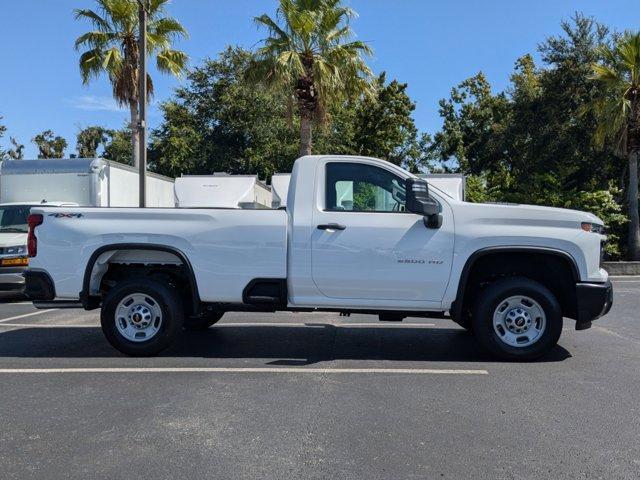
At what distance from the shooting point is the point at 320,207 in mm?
6520

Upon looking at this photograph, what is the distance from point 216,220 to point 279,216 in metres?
0.67

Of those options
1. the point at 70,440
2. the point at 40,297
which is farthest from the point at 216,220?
the point at 70,440

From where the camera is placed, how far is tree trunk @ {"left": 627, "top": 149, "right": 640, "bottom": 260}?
20414 millimetres

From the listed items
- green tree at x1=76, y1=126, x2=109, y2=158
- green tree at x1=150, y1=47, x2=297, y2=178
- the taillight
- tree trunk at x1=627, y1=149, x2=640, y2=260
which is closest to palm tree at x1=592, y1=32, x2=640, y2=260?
tree trunk at x1=627, y1=149, x2=640, y2=260

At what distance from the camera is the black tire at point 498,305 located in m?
6.29

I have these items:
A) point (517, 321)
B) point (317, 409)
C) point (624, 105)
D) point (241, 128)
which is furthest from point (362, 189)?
point (241, 128)

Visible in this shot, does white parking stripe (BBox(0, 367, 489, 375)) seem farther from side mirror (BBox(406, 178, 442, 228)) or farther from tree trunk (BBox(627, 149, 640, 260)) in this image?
tree trunk (BBox(627, 149, 640, 260))

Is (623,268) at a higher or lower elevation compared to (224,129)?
lower

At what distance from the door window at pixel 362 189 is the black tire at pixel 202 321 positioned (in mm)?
2550

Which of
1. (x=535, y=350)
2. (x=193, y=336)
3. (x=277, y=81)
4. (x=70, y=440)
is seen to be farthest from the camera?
(x=277, y=81)

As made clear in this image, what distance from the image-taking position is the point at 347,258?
636 cm

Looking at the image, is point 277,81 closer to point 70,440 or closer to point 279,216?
point 279,216

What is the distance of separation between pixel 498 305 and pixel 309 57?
47.3 ft

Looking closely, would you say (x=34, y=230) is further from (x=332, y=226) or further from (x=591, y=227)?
(x=591, y=227)
